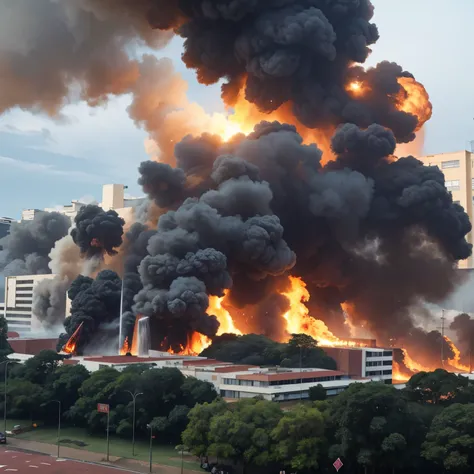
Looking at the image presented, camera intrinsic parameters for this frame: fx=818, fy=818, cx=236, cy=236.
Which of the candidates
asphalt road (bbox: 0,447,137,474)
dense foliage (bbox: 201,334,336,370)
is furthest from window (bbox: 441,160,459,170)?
asphalt road (bbox: 0,447,137,474)

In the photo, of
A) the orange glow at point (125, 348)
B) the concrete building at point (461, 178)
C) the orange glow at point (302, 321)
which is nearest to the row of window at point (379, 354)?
the orange glow at point (302, 321)

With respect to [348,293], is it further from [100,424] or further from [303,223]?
[100,424]

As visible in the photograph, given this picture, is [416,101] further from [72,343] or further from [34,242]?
[34,242]

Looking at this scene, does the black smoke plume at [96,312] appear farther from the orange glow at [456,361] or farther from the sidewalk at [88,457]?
the orange glow at [456,361]

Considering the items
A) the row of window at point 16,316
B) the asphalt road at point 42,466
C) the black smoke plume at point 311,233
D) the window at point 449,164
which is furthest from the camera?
the row of window at point 16,316

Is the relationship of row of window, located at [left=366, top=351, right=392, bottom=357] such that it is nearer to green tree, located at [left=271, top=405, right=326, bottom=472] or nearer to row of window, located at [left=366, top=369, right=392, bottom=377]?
row of window, located at [left=366, top=369, right=392, bottom=377]

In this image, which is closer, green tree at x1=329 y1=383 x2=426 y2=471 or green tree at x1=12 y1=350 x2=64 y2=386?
green tree at x1=329 y1=383 x2=426 y2=471
